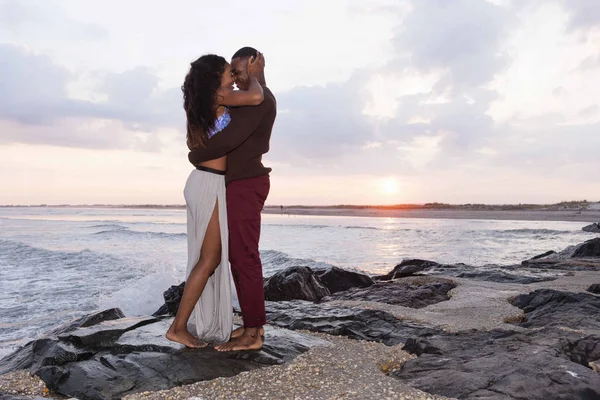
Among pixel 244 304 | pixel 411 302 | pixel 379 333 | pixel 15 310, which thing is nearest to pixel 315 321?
pixel 379 333

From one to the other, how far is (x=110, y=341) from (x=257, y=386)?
1.45 metres

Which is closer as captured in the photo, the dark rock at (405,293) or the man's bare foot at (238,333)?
the man's bare foot at (238,333)

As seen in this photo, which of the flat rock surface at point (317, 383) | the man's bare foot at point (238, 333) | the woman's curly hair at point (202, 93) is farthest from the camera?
the man's bare foot at point (238, 333)

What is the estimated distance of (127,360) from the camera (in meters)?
3.55

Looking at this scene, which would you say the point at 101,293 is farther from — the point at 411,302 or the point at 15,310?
the point at 411,302

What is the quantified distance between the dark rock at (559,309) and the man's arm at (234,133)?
330cm

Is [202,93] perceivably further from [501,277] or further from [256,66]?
[501,277]

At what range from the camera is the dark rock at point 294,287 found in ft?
23.0

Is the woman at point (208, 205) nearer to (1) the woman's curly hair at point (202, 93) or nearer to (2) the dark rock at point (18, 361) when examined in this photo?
(1) the woman's curly hair at point (202, 93)

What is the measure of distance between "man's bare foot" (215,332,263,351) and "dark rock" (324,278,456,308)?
2.64 meters

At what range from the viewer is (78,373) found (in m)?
3.43

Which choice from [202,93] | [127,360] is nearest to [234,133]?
[202,93]

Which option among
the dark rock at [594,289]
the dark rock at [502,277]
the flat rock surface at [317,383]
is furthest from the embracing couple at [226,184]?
the dark rock at [502,277]

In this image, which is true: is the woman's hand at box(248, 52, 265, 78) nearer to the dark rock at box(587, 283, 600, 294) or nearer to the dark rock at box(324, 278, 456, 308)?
the dark rock at box(324, 278, 456, 308)
